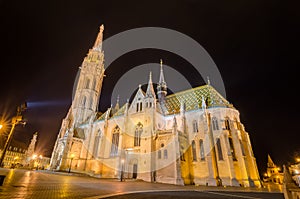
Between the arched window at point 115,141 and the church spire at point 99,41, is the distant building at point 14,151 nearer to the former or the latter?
the church spire at point 99,41

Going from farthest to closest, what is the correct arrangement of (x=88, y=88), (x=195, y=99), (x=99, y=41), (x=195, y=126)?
(x=99, y=41) → (x=88, y=88) → (x=195, y=99) → (x=195, y=126)

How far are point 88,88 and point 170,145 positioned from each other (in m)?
33.3

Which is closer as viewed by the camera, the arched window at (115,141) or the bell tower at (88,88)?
the arched window at (115,141)

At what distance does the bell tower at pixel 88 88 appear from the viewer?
4425 centimetres

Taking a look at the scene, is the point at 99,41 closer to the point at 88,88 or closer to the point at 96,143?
the point at 88,88

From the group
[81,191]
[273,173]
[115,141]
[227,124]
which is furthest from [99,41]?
[273,173]

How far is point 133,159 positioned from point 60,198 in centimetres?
2288

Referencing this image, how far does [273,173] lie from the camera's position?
52844 mm

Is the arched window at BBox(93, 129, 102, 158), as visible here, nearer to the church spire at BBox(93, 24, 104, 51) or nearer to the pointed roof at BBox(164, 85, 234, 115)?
the pointed roof at BBox(164, 85, 234, 115)

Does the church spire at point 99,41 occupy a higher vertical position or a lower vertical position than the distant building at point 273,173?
higher

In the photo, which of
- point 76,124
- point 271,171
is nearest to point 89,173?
point 76,124

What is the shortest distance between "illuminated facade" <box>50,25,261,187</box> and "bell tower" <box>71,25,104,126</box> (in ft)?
22.7

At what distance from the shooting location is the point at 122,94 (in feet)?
148

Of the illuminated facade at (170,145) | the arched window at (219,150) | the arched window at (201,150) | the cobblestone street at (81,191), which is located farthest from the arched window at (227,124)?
the cobblestone street at (81,191)
